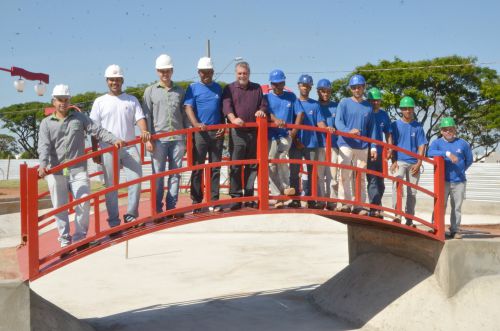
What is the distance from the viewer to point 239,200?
25.3ft

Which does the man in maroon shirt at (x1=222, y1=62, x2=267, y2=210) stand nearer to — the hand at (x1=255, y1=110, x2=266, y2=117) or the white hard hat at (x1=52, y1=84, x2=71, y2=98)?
the hand at (x1=255, y1=110, x2=266, y2=117)

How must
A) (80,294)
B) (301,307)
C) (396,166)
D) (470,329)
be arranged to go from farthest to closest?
(80,294) → (301,307) → (396,166) → (470,329)

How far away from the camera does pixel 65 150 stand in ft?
23.7

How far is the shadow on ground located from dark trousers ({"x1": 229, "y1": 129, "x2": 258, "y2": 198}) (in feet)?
9.18

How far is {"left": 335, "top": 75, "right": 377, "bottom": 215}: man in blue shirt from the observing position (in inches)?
343

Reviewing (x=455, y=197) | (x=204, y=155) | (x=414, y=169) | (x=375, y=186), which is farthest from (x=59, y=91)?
(x=455, y=197)

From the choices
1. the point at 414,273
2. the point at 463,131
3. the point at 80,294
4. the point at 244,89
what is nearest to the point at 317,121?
the point at 244,89

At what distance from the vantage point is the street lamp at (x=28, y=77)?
958 inches

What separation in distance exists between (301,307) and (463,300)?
3.04 m

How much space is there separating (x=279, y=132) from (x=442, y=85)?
35.0 metres

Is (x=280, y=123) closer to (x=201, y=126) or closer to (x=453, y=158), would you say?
(x=201, y=126)

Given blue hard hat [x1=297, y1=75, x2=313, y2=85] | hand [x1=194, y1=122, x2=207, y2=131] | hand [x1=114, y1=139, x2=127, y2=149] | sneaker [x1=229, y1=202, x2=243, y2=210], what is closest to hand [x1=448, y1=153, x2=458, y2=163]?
blue hard hat [x1=297, y1=75, x2=313, y2=85]

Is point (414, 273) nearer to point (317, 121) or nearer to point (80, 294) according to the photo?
point (317, 121)

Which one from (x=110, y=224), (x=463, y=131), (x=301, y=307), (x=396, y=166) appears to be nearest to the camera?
(x=110, y=224)
